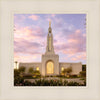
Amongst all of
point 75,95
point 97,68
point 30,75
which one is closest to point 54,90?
point 75,95

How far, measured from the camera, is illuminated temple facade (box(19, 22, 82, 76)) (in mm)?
2477

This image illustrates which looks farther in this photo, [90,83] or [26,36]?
[26,36]

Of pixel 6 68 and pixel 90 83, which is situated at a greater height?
pixel 6 68

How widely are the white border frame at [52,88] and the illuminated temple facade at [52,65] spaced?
10.7 inches

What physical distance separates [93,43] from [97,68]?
0.42 meters

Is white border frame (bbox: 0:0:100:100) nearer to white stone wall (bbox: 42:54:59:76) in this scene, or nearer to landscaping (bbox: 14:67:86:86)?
landscaping (bbox: 14:67:86:86)

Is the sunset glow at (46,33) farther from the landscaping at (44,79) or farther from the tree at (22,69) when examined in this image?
the landscaping at (44,79)

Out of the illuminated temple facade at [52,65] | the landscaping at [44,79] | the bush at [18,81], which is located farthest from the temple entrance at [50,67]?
the bush at [18,81]

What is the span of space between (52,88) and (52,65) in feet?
1.59

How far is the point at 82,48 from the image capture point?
8.09ft

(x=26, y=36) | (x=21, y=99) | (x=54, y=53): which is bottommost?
(x=21, y=99)

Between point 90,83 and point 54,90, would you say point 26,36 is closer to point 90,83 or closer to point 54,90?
point 54,90

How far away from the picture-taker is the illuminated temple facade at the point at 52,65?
248 centimetres

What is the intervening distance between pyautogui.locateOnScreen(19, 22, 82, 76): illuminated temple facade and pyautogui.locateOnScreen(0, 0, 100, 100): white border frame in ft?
→ 0.89
